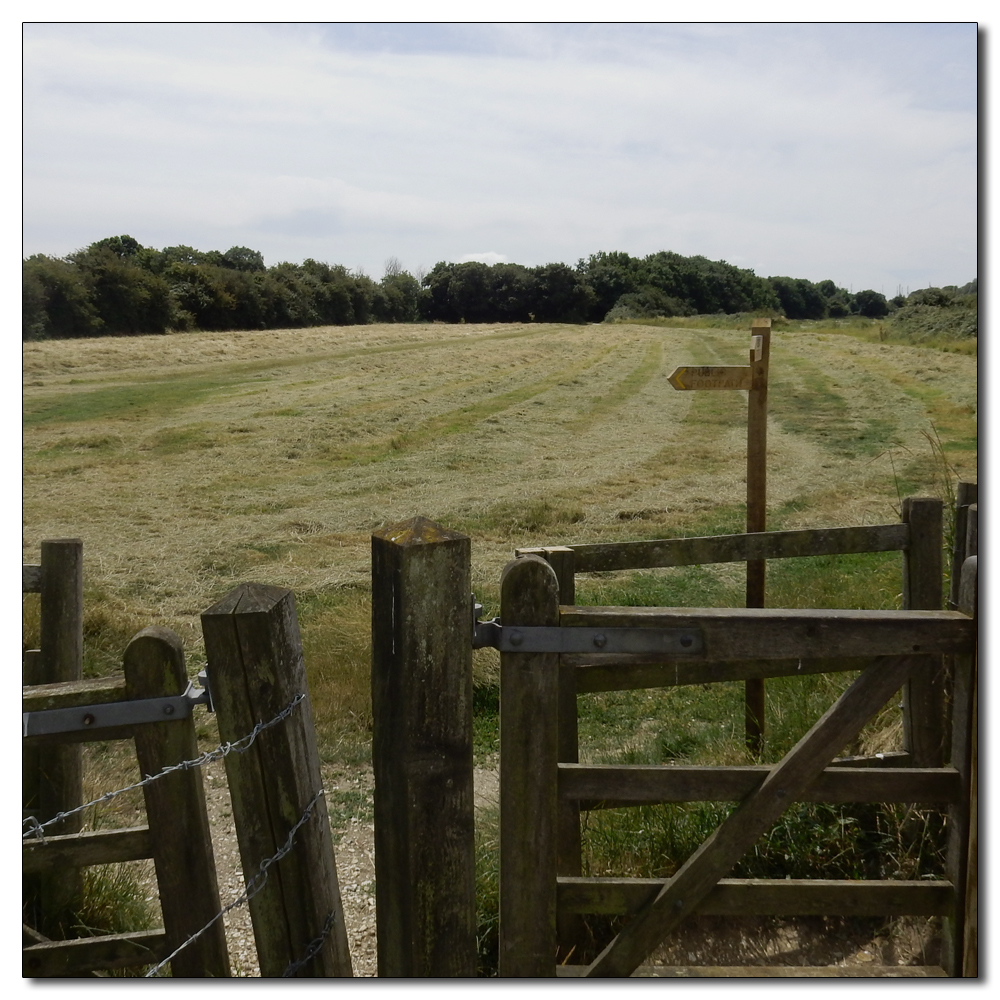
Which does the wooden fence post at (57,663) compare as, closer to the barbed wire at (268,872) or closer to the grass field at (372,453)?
the barbed wire at (268,872)

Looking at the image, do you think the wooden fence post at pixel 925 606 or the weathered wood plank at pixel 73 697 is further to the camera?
the wooden fence post at pixel 925 606

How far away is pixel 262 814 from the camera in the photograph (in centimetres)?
183

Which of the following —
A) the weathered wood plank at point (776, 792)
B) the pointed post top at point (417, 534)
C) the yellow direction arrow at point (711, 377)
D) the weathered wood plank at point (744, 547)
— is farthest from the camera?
the yellow direction arrow at point (711, 377)

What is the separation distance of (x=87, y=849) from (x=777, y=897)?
1.72 metres

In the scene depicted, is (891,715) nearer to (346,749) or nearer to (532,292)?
(346,749)

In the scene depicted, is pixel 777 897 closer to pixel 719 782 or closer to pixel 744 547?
pixel 719 782

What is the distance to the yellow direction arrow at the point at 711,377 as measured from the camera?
13.8ft

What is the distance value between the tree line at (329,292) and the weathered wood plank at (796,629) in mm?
5129

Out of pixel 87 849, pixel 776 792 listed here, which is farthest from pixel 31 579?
pixel 776 792

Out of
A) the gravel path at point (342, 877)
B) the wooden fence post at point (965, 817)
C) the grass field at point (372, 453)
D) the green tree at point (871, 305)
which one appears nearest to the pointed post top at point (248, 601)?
the wooden fence post at point (965, 817)

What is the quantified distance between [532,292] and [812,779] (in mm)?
20215

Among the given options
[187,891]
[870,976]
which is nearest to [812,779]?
[870,976]

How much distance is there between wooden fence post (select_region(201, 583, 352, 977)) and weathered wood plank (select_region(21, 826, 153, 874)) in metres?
0.38

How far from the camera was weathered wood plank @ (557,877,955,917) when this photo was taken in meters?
2.08
